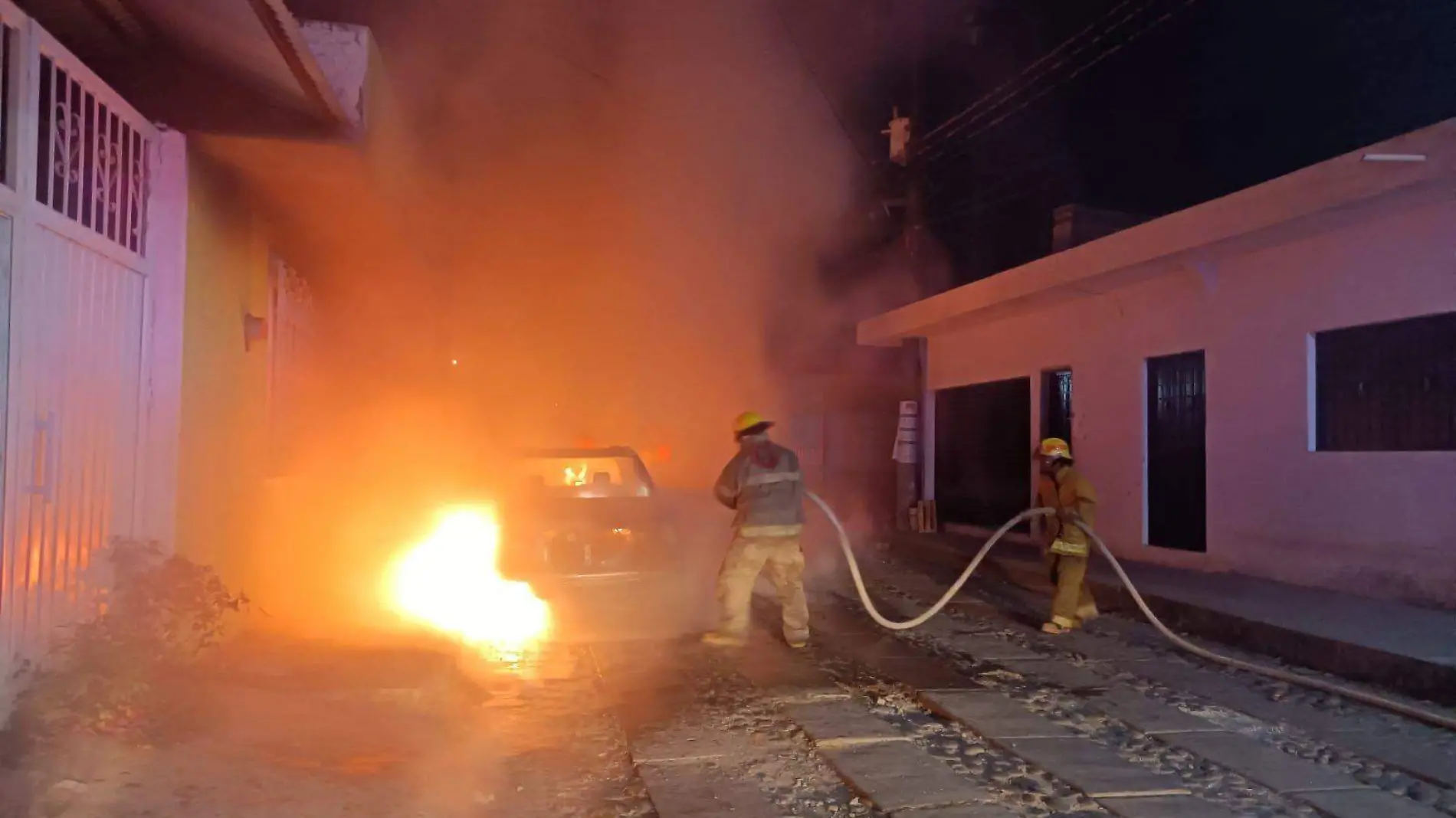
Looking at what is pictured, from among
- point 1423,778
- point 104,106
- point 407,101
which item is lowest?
point 1423,778

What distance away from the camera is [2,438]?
4023 mm

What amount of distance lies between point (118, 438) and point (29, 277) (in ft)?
4.19

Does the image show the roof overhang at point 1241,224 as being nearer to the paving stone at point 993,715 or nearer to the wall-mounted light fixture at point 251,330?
the paving stone at point 993,715

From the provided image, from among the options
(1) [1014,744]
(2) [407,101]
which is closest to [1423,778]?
(1) [1014,744]

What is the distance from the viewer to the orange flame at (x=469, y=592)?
270 inches

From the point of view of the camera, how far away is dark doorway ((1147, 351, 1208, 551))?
929cm

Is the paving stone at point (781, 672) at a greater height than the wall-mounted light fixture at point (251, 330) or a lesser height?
lesser

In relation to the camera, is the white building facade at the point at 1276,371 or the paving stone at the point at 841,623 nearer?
the white building facade at the point at 1276,371

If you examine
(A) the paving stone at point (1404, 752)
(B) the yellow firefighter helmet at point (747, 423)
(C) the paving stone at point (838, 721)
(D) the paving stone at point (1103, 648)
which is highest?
(B) the yellow firefighter helmet at point (747, 423)

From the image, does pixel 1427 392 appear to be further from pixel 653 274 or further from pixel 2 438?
pixel 653 274

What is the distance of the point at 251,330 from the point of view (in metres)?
7.18

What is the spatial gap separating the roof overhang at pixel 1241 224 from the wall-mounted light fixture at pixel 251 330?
23.2ft

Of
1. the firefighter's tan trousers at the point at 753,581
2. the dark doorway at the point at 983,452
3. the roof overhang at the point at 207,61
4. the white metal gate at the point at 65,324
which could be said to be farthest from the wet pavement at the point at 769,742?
the dark doorway at the point at 983,452

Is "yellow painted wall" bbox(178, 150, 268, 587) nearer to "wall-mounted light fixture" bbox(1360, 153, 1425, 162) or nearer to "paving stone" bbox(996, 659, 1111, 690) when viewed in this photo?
"paving stone" bbox(996, 659, 1111, 690)
